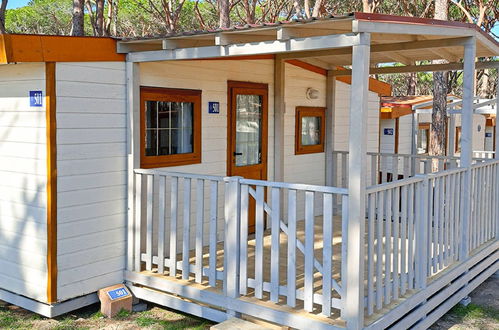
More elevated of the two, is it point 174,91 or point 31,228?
point 174,91

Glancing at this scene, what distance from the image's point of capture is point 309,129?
760 cm

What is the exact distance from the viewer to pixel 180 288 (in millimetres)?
4625

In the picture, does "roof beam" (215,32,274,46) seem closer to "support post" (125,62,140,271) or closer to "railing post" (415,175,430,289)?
"support post" (125,62,140,271)

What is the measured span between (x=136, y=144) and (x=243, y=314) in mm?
1781

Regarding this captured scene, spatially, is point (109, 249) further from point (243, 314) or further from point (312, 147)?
point (312, 147)

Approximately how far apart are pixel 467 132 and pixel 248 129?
2411 mm

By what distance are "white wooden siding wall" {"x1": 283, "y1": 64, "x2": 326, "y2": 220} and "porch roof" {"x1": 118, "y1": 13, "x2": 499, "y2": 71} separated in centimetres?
101

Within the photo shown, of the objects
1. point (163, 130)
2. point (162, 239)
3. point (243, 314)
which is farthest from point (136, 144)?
point (243, 314)

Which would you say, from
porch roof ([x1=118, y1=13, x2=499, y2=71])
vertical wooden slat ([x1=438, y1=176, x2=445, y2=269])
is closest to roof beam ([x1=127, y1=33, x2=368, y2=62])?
porch roof ([x1=118, y1=13, x2=499, y2=71])

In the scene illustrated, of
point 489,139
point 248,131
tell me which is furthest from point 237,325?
point 489,139

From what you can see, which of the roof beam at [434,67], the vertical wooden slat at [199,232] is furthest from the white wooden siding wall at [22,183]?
the roof beam at [434,67]

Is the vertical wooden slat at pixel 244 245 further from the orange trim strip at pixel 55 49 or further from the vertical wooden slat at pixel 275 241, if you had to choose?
the orange trim strip at pixel 55 49

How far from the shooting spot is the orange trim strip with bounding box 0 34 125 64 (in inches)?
165

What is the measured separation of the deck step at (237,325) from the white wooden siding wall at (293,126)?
2970 millimetres
